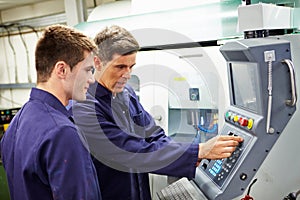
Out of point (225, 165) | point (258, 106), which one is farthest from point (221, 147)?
point (258, 106)

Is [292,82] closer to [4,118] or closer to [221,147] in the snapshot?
[221,147]

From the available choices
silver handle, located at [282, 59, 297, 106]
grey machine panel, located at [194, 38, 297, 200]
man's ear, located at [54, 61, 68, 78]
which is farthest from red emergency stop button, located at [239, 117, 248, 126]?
man's ear, located at [54, 61, 68, 78]

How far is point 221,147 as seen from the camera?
4.09ft

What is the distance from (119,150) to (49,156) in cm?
39

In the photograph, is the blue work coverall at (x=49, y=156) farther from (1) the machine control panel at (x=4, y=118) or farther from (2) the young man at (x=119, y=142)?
(1) the machine control panel at (x=4, y=118)

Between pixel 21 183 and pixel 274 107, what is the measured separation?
3.07 ft

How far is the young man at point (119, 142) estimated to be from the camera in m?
1.34

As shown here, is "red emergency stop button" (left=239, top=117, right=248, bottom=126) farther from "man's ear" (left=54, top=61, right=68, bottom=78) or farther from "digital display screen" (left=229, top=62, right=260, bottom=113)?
"man's ear" (left=54, top=61, right=68, bottom=78)

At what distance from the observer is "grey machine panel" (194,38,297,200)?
1138 mm

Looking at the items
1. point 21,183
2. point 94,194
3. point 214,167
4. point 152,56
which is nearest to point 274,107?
point 214,167

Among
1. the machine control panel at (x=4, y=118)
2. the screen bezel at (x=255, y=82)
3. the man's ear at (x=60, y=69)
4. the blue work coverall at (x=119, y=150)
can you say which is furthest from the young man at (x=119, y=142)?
the machine control panel at (x=4, y=118)

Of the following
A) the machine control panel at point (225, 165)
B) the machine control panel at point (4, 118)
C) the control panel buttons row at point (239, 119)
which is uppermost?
the control panel buttons row at point (239, 119)

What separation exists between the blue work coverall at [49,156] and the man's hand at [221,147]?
463 mm

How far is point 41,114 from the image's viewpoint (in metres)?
1.10
